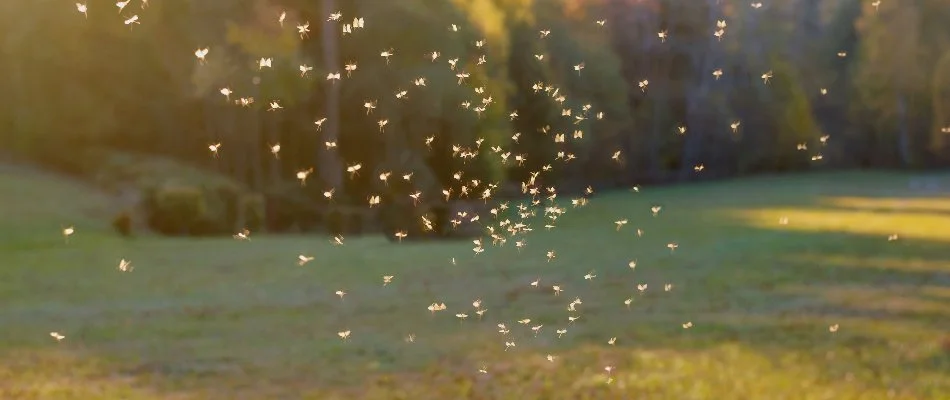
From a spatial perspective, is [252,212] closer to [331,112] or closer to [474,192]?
[331,112]

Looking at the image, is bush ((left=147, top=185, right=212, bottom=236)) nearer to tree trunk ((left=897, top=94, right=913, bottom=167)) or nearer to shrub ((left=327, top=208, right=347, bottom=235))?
shrub ((left=327, top=208, right=347, bottom=235))

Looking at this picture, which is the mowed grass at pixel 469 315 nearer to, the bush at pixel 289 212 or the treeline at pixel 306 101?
the bush at pixel 289 212

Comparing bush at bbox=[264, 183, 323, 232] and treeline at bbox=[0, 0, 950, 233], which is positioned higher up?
treeline at bbox=[0, 0, 950, 233]

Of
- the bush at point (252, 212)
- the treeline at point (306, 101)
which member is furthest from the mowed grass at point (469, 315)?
the treeline at point (306, 101)

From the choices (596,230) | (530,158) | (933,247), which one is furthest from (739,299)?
(530,158)

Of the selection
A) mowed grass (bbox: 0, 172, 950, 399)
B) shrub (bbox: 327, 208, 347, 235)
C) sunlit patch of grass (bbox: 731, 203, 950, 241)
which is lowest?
mowed grass (bbox: 0, 172, 950, 399)

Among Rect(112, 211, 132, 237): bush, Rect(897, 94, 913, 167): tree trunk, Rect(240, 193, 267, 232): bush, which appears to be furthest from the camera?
Rect(897, 94, 913, 167): tree trunk

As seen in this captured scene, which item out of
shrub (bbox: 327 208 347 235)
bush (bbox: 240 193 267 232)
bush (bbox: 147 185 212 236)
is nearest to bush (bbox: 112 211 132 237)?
bush (bbox: 147 185 212 236)
